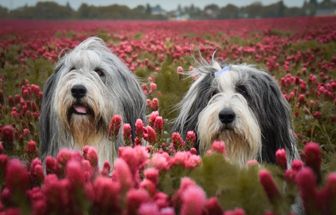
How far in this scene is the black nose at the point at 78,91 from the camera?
384cm

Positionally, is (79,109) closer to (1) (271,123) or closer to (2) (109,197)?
(1) (271,123)

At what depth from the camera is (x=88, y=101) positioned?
393 cm

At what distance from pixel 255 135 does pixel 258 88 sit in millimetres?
513

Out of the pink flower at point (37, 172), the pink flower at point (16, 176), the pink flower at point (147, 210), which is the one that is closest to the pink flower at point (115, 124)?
the pink flower at point (37, 172)

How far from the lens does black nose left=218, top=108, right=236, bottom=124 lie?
137 inches

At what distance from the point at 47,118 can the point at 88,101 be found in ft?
1.86

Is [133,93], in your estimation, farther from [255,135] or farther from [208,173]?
[208,173]

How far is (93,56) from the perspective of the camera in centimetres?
428

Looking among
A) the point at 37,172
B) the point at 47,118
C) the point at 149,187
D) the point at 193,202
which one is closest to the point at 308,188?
the point at 193,202

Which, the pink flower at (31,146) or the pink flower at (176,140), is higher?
the pink flower at (31,146)

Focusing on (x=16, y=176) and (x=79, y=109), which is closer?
(x=16, y=176)

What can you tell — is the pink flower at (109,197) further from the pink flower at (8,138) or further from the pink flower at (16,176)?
the pink flower at (8,138)

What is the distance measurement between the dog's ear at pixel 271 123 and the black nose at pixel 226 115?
1.32 ft

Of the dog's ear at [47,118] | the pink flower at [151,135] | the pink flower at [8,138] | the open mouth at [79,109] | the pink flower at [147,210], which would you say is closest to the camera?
the pink flower at [147,210]
